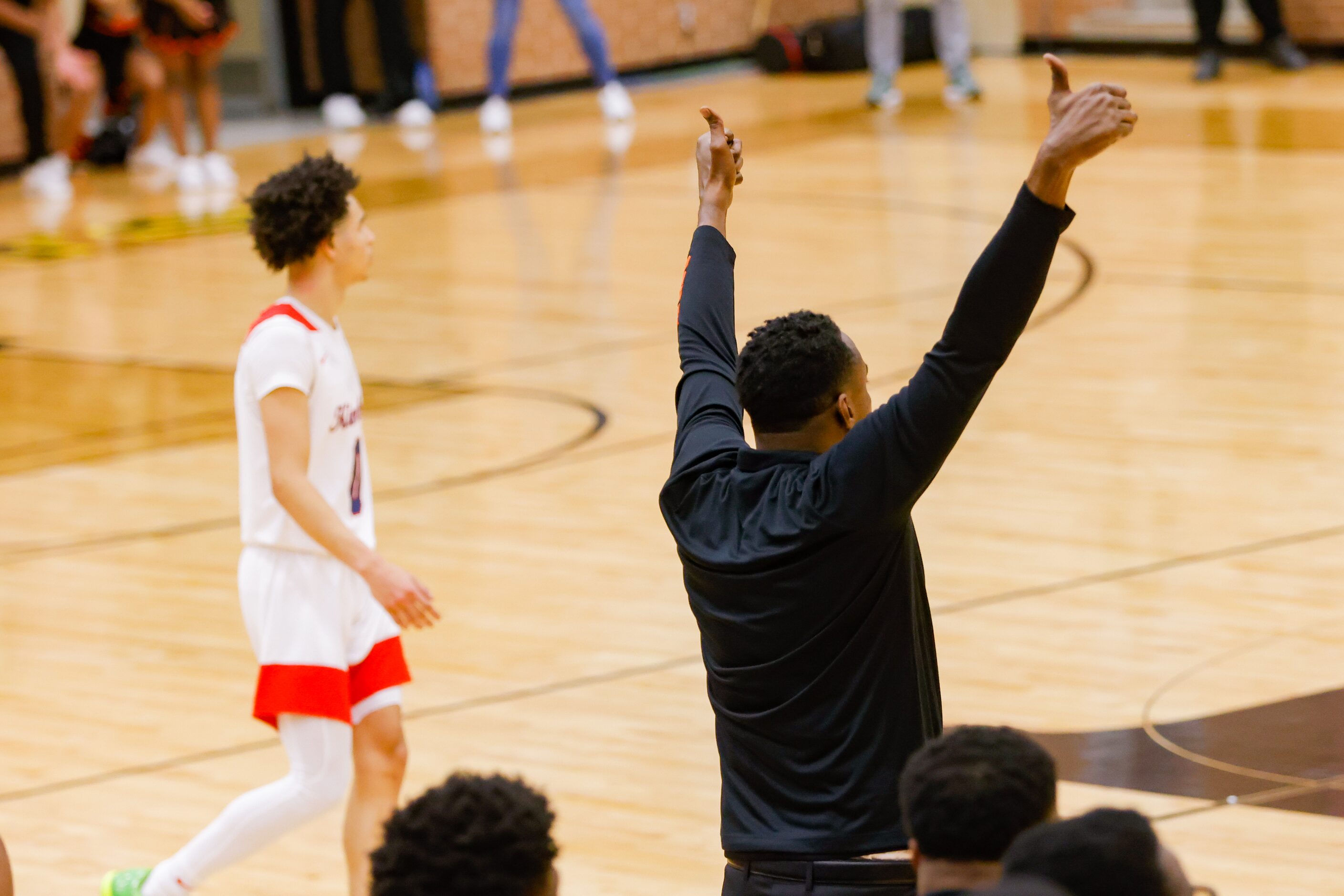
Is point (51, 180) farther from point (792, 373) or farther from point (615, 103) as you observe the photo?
point (792, 373)

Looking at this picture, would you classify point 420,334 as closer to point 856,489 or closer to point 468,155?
point 468,155

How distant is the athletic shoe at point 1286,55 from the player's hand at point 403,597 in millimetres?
13469

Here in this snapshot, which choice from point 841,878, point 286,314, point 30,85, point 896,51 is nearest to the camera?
point 841,878

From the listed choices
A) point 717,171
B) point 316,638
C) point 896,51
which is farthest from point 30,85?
point 717,171

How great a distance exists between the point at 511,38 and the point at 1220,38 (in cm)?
536

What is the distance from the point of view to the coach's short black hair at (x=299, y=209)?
12.0 ft

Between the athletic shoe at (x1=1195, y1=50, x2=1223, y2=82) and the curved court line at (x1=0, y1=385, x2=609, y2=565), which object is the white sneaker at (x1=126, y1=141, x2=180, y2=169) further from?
the curved court line at (x1=0, y1=385, x2=609, y2=565)

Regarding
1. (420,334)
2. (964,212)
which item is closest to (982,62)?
(964,212)

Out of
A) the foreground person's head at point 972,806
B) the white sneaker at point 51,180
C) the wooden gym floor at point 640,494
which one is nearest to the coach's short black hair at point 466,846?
the foreground person's head at point 972,806

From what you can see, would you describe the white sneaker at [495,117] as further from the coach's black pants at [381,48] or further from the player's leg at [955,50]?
the player's leg at [955,50]

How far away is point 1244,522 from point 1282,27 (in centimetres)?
1073

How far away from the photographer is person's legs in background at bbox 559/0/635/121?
1482cm

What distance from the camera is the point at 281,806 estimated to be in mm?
3512

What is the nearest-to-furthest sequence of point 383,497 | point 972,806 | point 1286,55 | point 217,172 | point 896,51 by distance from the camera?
point 972,806, point 383,497, point 217,172, point 896,51, point 1286,55
